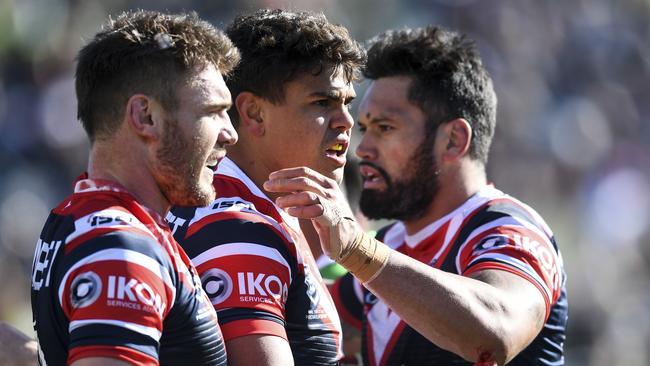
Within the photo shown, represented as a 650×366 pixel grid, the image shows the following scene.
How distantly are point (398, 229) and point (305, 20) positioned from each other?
1698mm

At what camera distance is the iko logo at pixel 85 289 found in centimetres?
213

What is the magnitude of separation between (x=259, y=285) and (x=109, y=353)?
69cm

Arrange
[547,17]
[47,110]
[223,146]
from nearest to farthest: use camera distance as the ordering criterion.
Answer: [223,146] → [47,110] → [547,17]

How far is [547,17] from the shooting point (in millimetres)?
10750

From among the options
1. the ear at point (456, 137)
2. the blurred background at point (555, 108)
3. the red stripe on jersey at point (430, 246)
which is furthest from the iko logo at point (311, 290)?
the blurred background at point (555, 108)

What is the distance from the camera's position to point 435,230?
165 inches

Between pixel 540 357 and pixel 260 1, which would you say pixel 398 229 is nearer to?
pixel 540 357

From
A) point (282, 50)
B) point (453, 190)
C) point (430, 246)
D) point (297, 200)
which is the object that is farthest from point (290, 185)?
point (453, 190)

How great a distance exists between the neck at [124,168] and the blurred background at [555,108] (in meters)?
5.63

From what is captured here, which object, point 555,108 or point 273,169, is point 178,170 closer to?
point 273,169

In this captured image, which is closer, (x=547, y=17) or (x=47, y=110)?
(x=47, y=110)

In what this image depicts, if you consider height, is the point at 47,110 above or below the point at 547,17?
below

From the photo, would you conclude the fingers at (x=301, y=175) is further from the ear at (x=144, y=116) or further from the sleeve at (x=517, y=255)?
the sleeve at (x=517, y=255)

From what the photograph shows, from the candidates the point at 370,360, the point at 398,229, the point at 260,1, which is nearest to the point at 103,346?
the point at 370,360
